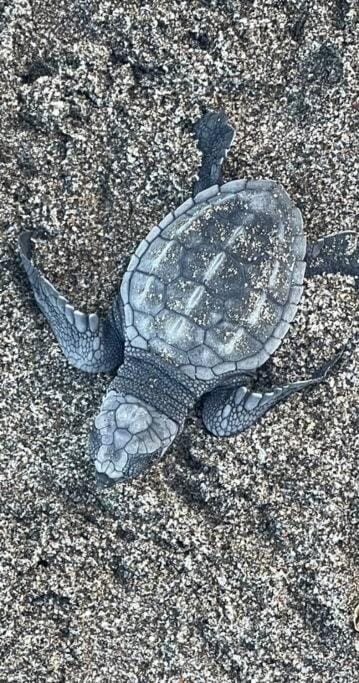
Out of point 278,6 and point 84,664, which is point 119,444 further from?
point 278,6

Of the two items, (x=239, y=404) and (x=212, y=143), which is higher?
(x=212, y=143)

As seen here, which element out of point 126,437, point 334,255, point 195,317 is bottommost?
point 126,437

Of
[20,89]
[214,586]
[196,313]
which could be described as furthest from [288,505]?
[20,89]

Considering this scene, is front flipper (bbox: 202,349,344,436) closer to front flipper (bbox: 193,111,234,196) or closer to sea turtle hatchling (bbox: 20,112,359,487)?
sea turtle hatchling (bbox: 20,112,359,487)

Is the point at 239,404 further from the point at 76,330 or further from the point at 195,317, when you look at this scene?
the point at 76,330

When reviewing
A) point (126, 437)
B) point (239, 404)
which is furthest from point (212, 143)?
point (126, 437)

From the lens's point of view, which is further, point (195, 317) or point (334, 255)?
point (334, 255)
